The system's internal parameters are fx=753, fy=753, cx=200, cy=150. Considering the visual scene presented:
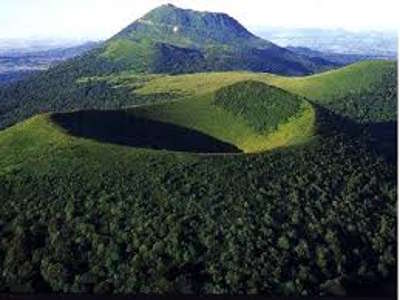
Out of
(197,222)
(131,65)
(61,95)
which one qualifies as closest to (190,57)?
(131,65)

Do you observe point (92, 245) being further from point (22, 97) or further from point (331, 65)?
point (331, 65)

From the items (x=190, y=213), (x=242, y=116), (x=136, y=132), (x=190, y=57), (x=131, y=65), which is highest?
(x=190, y=213)

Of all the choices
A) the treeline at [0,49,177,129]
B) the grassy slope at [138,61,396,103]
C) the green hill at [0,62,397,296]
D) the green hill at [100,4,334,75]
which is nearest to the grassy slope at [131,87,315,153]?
the green hill at [0,62,397,296]

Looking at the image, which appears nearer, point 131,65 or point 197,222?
point 197,222

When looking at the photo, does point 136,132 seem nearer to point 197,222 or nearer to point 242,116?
point 242,116

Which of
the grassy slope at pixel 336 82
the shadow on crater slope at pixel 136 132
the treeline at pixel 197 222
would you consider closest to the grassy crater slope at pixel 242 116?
the shadow on crater slope at pixel 136 132

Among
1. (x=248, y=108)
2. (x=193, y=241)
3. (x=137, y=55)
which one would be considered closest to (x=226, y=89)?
(x=248, y=108)

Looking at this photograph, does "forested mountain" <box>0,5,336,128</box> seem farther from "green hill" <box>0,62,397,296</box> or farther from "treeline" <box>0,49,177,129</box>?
"green hill" <box>0,62,397,296</box>

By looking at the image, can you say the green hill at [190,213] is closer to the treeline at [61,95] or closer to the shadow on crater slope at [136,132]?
the shadow on crater slope at [136,132]
